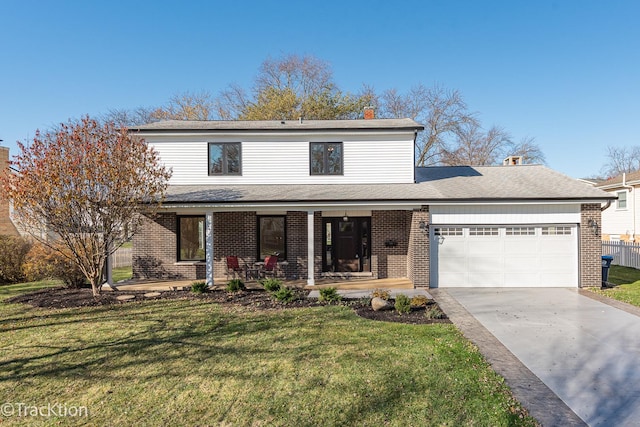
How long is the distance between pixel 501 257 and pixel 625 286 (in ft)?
14.6

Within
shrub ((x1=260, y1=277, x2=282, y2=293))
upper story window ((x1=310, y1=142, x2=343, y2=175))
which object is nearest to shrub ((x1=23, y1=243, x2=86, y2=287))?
shrub ((x1=260, y1=277, x2=282, y2=293))

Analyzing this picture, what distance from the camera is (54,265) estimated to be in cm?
1080

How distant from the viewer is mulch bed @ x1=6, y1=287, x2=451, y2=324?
26.2 ft

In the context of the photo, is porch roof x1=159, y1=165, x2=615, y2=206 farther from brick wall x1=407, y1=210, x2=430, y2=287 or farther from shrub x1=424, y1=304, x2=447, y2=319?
shrub x1=424, y1=304, x2=447, y2=319

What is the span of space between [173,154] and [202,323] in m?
7.77

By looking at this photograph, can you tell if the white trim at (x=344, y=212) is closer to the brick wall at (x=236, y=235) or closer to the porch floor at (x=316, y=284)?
the porch floor at (x=316, y=284)

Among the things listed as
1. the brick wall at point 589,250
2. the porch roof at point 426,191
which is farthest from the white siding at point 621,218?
the brick wall at point 589,250

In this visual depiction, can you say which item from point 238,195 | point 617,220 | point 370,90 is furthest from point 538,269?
point 370,90

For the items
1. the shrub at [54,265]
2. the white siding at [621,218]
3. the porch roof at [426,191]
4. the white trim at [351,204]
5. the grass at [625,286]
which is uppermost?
the porch roof at [426,191]

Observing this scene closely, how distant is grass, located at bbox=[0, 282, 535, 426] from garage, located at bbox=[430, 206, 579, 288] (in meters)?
4.44

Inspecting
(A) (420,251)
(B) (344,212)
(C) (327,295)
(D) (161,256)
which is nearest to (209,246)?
(D) (161,256)

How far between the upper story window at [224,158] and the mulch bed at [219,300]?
15.8 feet

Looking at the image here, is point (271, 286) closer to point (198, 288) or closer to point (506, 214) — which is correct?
point (198, 288)

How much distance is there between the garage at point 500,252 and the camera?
11.0 metres
